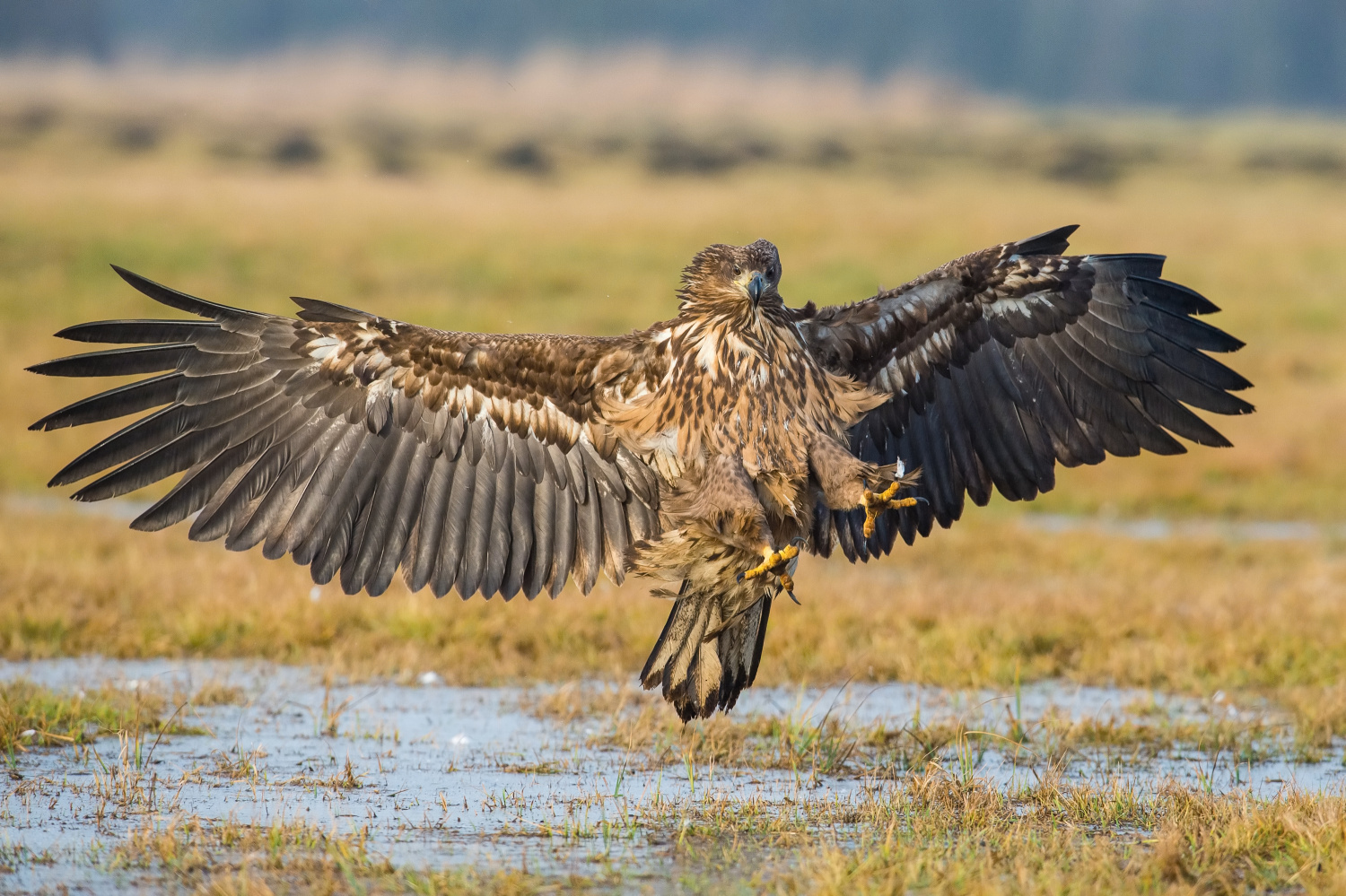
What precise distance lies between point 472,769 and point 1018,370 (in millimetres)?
2922

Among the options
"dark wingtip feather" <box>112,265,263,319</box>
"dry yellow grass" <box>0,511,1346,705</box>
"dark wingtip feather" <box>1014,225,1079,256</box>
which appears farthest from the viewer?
"dry yellow grass" <box>0,511,1346,705</box>

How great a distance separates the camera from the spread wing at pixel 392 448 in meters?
6.62

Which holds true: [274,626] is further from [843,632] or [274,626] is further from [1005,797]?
[1005,797]

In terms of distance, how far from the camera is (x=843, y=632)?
9227mm

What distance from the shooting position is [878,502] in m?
6.07

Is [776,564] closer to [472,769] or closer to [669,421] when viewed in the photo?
[669,421]

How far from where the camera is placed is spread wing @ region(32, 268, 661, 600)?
6.62m

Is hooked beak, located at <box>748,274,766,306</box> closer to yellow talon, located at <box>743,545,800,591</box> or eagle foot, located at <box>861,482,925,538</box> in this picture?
eagle foot, located at <box>861,482,925,538</box>

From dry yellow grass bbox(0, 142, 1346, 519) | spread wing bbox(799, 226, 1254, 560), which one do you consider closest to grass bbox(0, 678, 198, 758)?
spread wing bbox(799, 226, 1254, 560)

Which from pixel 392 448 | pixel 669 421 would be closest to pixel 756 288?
pixel 669 421

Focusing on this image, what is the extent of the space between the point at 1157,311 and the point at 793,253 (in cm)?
2377

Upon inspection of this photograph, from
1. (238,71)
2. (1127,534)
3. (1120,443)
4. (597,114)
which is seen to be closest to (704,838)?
(1120,443)

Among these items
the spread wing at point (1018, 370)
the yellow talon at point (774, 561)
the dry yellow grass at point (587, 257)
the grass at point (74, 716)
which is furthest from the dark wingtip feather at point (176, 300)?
the dry yellow grass at point (587, 257)

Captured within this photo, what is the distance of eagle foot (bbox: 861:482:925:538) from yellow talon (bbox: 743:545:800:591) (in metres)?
0.32
